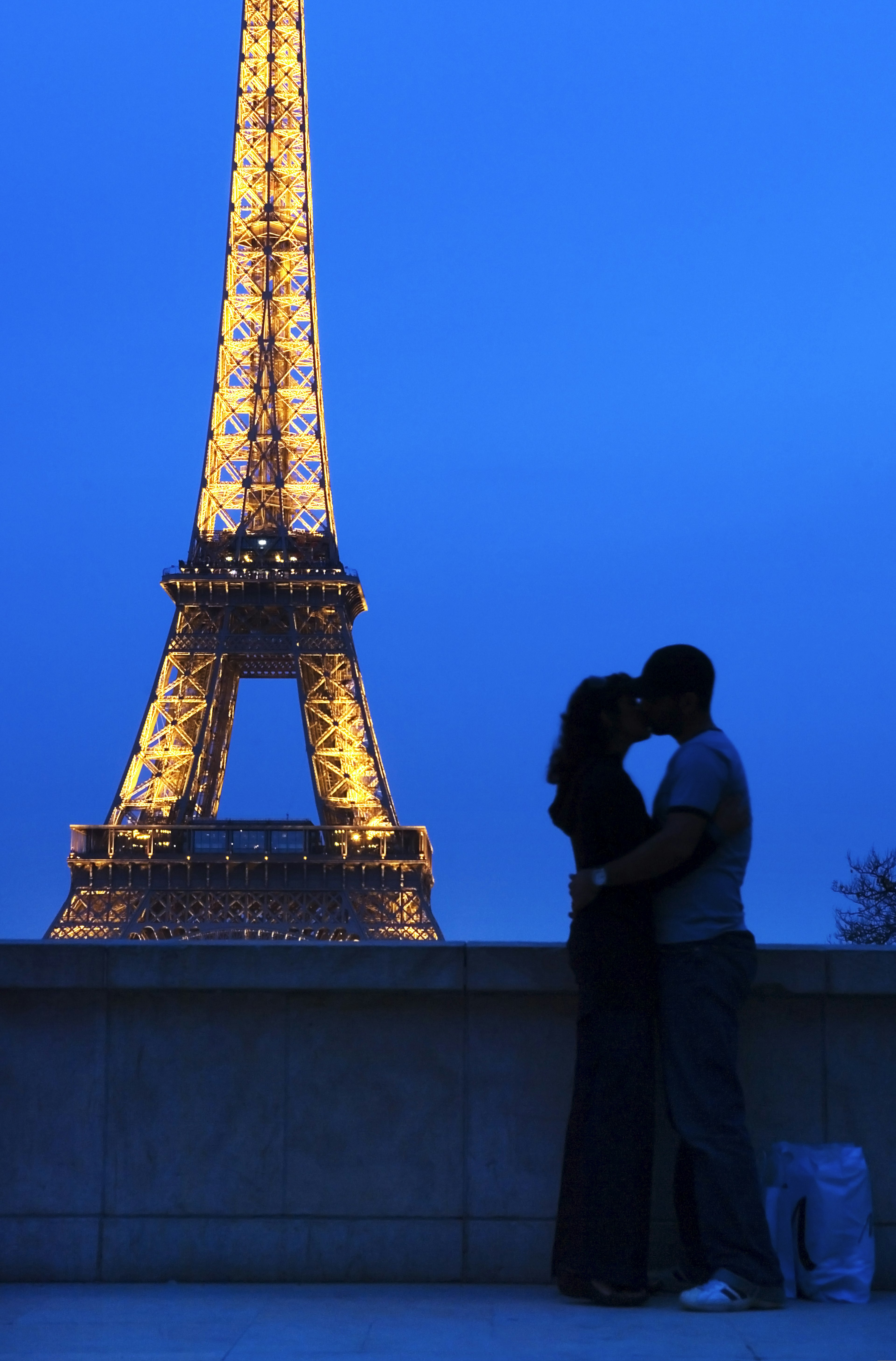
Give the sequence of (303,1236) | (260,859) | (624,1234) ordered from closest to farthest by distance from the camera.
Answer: (624,1234) → (303,1236) → (260,859)

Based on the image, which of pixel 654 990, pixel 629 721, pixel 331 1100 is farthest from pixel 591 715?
pixel 331 1100

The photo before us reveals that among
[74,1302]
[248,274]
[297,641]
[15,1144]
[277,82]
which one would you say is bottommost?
[74,1302]

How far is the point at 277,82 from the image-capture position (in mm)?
56125

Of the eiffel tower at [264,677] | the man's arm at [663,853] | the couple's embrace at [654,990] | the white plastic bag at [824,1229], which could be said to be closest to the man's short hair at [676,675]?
the couple's embrace at [654,990]

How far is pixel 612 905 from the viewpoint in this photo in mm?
6672

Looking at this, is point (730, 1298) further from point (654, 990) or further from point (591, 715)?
point (591, 715)

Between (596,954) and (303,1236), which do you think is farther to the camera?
(303,1236)

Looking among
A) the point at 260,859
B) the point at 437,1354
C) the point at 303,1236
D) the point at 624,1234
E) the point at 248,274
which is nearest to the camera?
the point at 437,1354

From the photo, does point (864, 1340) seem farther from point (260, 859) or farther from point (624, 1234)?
point (260, 859)

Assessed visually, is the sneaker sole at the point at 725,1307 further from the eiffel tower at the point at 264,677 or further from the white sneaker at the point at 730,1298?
the eiffel tower at the point at 264,677

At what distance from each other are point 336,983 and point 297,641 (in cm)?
4358

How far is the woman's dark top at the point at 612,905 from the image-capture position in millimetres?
6633

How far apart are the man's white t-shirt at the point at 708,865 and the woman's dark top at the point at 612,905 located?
0.10 meters

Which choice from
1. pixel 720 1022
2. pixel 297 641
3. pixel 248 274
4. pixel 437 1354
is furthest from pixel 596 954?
pixel 248 274
